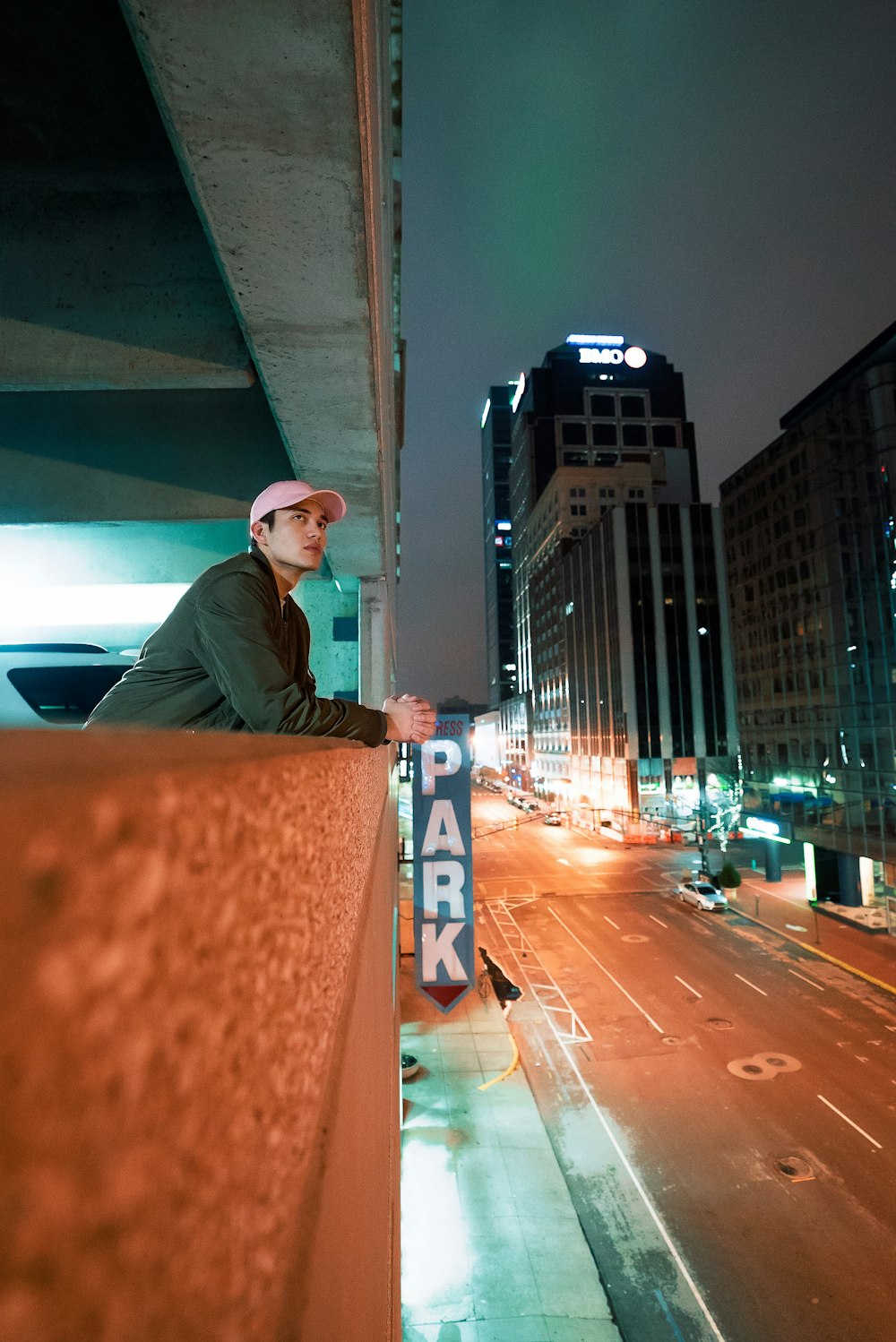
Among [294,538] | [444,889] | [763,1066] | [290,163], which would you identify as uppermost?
[290,163]

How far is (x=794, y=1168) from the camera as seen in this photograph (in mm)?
12000

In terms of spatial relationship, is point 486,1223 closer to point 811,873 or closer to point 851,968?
point 851,968

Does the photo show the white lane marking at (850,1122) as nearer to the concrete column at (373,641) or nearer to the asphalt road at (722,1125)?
the asphalt road at (722,1125)

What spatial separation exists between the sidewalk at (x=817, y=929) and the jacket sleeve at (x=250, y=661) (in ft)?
77.4

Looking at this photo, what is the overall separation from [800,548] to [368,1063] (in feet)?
121

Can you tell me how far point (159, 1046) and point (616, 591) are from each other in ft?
205

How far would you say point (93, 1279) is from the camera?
0.34 m

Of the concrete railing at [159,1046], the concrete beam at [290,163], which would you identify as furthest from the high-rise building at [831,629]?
the concrete railing at [159,1046]

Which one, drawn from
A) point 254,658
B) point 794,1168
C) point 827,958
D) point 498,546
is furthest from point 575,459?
point 254,658

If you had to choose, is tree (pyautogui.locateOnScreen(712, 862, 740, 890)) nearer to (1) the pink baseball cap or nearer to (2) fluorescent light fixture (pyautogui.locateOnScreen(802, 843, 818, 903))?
(2) fluorescent light fixture (pyautogui.locateOnScreen(802, 843, 818, 903))

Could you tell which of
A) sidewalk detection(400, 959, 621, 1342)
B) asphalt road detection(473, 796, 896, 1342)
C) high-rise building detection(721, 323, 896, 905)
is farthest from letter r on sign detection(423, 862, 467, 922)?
high-rise building detection(721, 323, 896, 905)

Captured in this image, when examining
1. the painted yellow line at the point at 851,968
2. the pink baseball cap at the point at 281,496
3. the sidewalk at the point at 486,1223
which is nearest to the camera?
the pink baseball cap at the point at 281,496

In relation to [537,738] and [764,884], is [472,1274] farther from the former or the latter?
[537,738]

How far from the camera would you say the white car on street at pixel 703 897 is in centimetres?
2873
